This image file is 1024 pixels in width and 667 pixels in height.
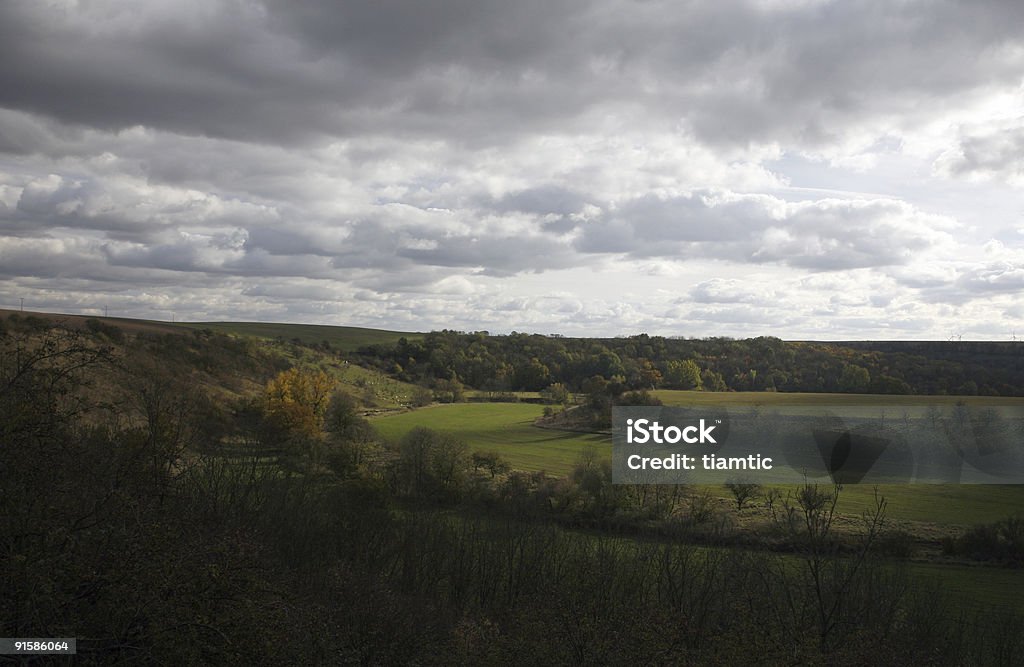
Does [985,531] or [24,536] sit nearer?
[24,536]

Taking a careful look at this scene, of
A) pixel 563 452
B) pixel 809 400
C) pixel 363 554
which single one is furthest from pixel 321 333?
pixel 363 554

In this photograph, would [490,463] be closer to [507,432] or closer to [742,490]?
[507,432]

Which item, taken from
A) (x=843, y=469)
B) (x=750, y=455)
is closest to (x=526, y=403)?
(x=750, y=455)

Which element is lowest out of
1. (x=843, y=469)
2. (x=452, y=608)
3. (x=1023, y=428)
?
(x=452, y=608)

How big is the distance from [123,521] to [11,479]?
4.83 ft

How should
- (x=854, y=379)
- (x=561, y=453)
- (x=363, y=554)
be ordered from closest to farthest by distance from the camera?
(x=363, y=554) → (x=854, y=379) → (x=561, y=453)

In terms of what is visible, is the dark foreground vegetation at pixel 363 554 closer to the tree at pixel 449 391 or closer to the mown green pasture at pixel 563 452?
the mown green pasture at pixel 563 452

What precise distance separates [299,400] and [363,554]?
32.9 metres

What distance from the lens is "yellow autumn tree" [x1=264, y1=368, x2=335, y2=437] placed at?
164 ft

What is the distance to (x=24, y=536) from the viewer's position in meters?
8.95

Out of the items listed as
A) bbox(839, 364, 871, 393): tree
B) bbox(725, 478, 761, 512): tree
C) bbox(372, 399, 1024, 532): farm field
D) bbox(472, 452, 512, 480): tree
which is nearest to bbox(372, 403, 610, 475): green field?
bbox(372, 399, 1024, 532): farm field

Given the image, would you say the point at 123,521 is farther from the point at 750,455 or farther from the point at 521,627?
the point at 750,455

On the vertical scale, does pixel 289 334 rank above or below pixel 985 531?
above

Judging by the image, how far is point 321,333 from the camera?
401ft
